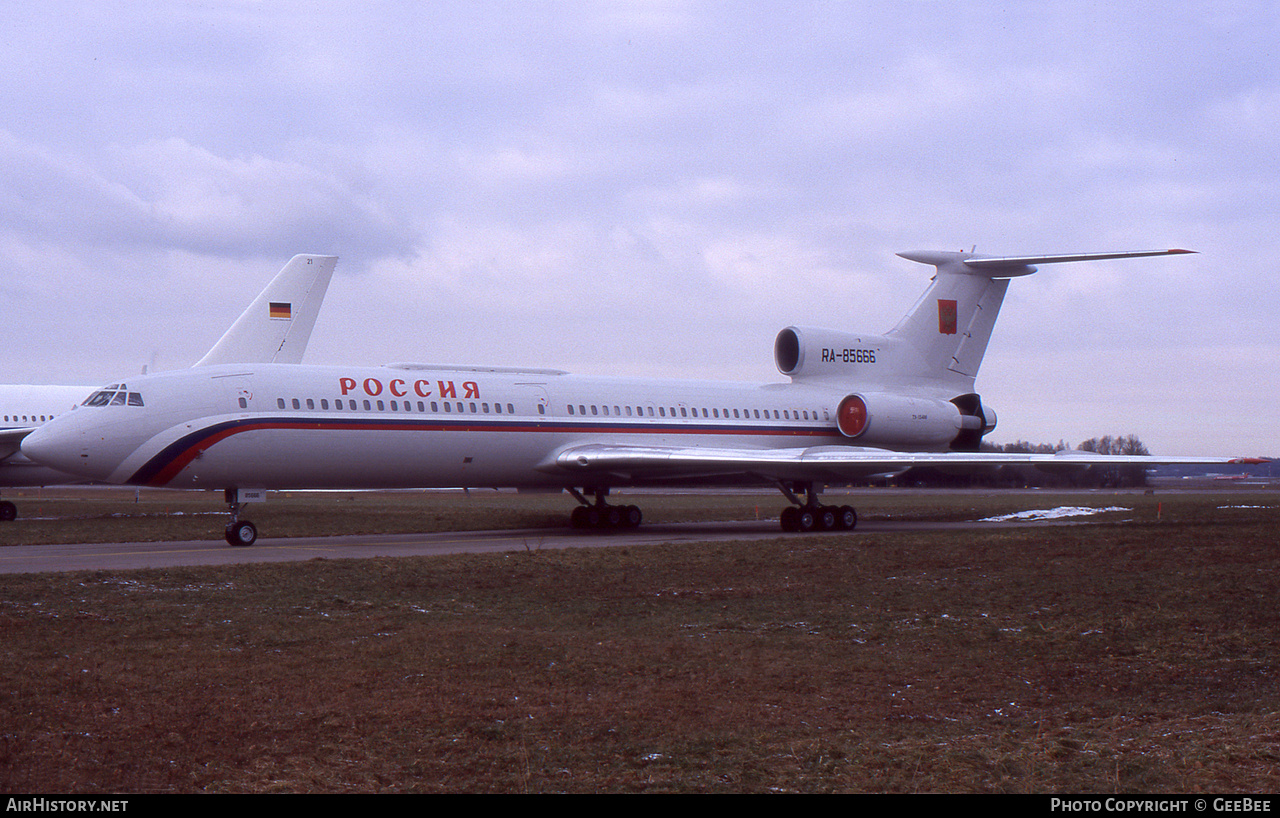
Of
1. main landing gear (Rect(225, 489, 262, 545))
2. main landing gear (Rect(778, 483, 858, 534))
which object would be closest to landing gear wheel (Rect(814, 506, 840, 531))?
main landing gear (Rect(778, 483, 858, 534))

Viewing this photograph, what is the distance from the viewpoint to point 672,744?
6555 millimetres

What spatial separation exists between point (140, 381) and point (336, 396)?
142 inches

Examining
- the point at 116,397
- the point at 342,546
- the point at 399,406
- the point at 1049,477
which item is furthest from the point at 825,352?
the point at 1049,477

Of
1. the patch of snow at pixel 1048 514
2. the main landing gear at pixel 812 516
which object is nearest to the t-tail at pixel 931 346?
the patch of snow at pixel 1048 514

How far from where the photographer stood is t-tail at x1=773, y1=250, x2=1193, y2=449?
1236 inches

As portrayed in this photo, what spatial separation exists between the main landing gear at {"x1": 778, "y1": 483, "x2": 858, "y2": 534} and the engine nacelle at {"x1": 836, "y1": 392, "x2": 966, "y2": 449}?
284 cm

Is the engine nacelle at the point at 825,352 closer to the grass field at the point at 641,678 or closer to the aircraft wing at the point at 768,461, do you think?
the aircraft wing at the point at 768,461

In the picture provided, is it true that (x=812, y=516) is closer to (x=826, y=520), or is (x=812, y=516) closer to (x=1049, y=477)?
(x=826, y=520)

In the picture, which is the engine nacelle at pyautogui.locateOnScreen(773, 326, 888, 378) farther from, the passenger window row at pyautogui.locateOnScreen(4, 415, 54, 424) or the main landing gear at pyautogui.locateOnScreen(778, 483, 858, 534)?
the passenger window row at pyautogui.locateOnScreen(4, 415, 54, 424)

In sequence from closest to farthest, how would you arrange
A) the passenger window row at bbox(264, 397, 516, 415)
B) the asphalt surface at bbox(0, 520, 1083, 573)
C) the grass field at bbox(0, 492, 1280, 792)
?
the grass field at bbox(0, 492, 1280, 792)
the asphalt surface at bbox(0, 520, 1083, 573)
the passenger window row at bbox(264, 397, 516, 415)

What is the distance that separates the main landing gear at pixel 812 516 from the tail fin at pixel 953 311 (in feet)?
22.3

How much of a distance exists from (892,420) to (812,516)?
14.4 ft
